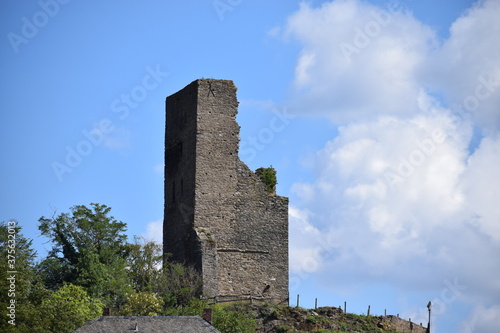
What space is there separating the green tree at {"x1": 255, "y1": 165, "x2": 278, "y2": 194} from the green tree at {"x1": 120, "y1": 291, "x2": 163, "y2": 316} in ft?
30.9

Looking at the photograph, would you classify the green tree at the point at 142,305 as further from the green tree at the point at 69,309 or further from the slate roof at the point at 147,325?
the slate roof at the point at 147,325

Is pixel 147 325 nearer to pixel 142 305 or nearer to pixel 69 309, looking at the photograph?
pixel 69 309

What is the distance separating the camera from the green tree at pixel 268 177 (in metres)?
95.2

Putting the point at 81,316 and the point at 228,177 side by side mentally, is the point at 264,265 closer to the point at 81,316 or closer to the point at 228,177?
the point at 228,177

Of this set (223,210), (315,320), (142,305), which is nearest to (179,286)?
(142,305)

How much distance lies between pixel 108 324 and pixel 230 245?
13.1 m

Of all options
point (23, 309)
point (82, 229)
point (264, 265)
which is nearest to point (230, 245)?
point (264, 265)

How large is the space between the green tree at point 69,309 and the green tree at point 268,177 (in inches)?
459

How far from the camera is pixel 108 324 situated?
8119 cm

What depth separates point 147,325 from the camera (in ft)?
267

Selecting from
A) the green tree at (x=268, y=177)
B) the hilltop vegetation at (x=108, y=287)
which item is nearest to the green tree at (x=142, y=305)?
the hilltop vegetation at (x=108, y=287)

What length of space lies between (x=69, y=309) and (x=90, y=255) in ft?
19.0

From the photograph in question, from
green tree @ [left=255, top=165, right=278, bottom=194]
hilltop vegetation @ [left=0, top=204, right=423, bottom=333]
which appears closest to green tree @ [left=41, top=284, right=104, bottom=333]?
hilltop vegetation @ [left=0, top=204, right=423, bottom=333]

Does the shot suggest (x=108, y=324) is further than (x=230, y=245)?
No
